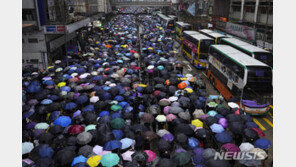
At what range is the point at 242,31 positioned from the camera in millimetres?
26750

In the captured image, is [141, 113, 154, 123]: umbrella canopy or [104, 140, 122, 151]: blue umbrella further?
[141, 113, 154, 123]: umbrella canopy

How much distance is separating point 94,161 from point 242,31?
25.3m

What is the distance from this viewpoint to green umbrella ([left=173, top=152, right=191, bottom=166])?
7.57 m

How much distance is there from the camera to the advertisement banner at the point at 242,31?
24.2 meters

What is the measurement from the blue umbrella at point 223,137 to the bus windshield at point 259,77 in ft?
16.9

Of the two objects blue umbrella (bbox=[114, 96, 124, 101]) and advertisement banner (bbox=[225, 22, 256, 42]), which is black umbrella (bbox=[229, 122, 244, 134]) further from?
advertisement banner (bbox=[225, 22, 256, 42])

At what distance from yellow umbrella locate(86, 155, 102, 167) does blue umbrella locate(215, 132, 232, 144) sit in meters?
4.72

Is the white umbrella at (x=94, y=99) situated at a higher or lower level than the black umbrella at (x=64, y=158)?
higher

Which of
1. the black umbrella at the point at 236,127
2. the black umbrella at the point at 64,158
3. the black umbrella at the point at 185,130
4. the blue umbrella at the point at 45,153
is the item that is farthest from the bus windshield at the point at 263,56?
the blue umbrella at the point at 45,153

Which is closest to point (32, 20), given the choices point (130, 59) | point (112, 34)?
point (130, 59)

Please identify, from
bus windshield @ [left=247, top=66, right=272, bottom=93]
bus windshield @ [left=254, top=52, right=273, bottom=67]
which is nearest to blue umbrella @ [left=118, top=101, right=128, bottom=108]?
bus windshield @ [left=247, top=66, right=272, bottom=93]

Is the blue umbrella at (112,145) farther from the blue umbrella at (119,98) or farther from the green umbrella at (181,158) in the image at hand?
the blue umbrella at (119,98)

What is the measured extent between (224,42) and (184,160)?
1661 centimetres

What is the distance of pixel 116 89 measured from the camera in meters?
13.7
